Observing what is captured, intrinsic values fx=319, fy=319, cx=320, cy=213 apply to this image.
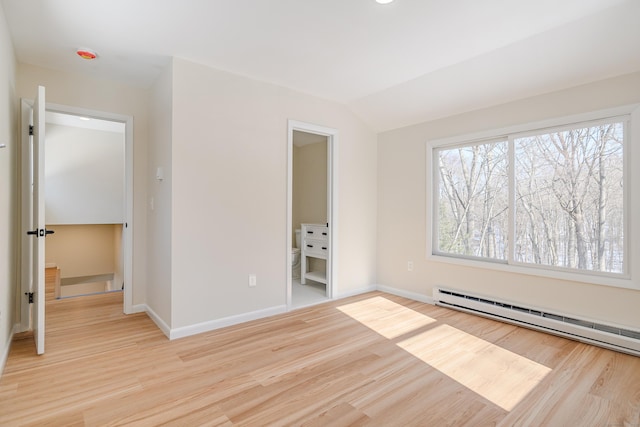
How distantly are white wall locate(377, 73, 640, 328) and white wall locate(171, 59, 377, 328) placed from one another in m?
1.21

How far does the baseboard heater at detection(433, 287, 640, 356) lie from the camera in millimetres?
2525

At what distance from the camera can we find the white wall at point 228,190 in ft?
9.46

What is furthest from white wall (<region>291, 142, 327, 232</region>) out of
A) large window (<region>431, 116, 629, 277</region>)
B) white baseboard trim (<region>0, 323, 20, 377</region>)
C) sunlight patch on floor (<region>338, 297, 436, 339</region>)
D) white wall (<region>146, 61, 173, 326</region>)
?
white baseboard trim (<region>0, 323, 20, 377</region>)

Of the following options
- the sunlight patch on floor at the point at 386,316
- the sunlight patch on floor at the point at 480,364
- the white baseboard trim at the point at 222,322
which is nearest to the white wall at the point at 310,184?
the sunlight patch on floor at the point at 386,316

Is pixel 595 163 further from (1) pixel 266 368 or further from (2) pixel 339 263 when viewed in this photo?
(1) pixel 266 368

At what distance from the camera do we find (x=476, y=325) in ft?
10.4

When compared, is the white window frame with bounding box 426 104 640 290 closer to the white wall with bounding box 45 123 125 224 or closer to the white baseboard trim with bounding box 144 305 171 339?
the white baseboard trim with bounding box 144 305 171 339

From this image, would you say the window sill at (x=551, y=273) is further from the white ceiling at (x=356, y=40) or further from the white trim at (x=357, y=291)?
the white ceiling at (x=356, y=40)

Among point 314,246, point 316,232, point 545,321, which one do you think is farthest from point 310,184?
point 545,321

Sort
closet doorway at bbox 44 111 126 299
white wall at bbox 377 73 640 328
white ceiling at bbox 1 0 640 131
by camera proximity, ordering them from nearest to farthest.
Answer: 1. white ceiling at bbox 1 0 640 131
2. white wall at bbox 377 73 640 328
3. closet doorway at bbox 44 111 126 299

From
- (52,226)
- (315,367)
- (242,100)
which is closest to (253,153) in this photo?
(242,100)

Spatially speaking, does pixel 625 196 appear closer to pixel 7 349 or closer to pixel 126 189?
pixel 126 189

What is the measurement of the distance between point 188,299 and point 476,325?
9.16ft

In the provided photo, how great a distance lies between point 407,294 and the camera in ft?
13.6
